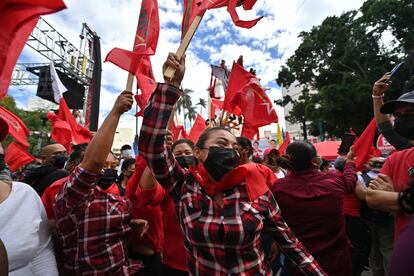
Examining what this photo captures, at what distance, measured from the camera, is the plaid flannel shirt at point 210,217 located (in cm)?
146

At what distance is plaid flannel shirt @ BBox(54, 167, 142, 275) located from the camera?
1.58 metres

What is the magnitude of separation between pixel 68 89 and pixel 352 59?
17.9m

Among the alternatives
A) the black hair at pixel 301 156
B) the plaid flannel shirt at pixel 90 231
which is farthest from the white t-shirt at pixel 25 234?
the black hair at pixel 301 156

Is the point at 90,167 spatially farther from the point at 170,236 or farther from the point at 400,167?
the point at 400,167

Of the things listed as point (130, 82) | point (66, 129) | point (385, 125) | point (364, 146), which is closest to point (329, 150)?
point (364, 146)

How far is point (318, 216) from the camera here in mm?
2400

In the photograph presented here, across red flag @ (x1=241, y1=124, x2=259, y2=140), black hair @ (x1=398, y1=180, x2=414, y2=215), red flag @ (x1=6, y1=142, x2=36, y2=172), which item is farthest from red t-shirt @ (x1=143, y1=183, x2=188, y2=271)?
red flag @ (x1=6, y1=142, x2=36, y2=172)

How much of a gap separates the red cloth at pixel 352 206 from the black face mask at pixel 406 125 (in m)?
1.73

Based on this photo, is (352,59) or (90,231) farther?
(352,59)

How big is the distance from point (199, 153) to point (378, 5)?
21.7 meters

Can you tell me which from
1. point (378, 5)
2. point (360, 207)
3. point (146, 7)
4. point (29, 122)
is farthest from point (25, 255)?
point (29, 122)

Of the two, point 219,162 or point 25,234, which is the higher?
point 219,162

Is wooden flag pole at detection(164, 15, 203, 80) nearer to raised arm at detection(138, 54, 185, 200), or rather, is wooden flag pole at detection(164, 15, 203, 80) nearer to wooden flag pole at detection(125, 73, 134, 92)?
raised arm at detection(138, 54, 185, 200)

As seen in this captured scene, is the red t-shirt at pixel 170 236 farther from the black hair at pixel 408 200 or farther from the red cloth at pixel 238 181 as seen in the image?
the black hair at pixel 408 200
